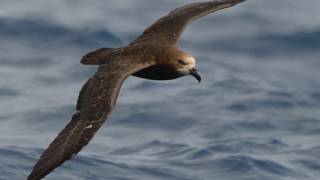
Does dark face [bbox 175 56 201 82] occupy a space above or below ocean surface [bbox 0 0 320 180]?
below

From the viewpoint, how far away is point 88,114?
1178cm

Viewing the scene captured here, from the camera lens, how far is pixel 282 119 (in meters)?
19.2

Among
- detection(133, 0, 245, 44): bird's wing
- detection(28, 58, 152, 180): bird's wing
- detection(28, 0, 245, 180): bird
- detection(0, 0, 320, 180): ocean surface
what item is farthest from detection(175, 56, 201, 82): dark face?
detection(0, 0, 320, 180): ocean surface

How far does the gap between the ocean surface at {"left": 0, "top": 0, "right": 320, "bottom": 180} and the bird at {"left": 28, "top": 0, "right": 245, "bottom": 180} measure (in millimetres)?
2929

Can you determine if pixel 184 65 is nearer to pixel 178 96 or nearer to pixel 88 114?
pixel 88 114

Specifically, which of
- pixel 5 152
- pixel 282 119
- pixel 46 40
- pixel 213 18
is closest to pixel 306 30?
pixel 213 18

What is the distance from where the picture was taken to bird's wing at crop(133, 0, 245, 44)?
1389cm

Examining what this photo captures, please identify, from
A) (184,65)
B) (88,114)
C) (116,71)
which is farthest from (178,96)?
(88,114)

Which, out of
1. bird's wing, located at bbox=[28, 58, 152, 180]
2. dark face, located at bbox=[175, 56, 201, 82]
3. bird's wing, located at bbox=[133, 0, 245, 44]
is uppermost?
bird's wing, located at bbox=[133, 0, 245, 44]

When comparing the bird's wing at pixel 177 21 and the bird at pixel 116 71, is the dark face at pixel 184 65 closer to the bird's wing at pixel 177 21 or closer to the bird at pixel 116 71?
the bird at pixel 116 71

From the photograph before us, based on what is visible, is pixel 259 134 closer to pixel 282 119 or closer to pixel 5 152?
pixel 282 119

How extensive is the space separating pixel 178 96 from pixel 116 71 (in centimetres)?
757

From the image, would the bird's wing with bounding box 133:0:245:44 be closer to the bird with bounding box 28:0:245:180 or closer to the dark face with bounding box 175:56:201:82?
the bird with bounding box 28:0:245:180

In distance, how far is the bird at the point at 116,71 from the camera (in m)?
11.4
